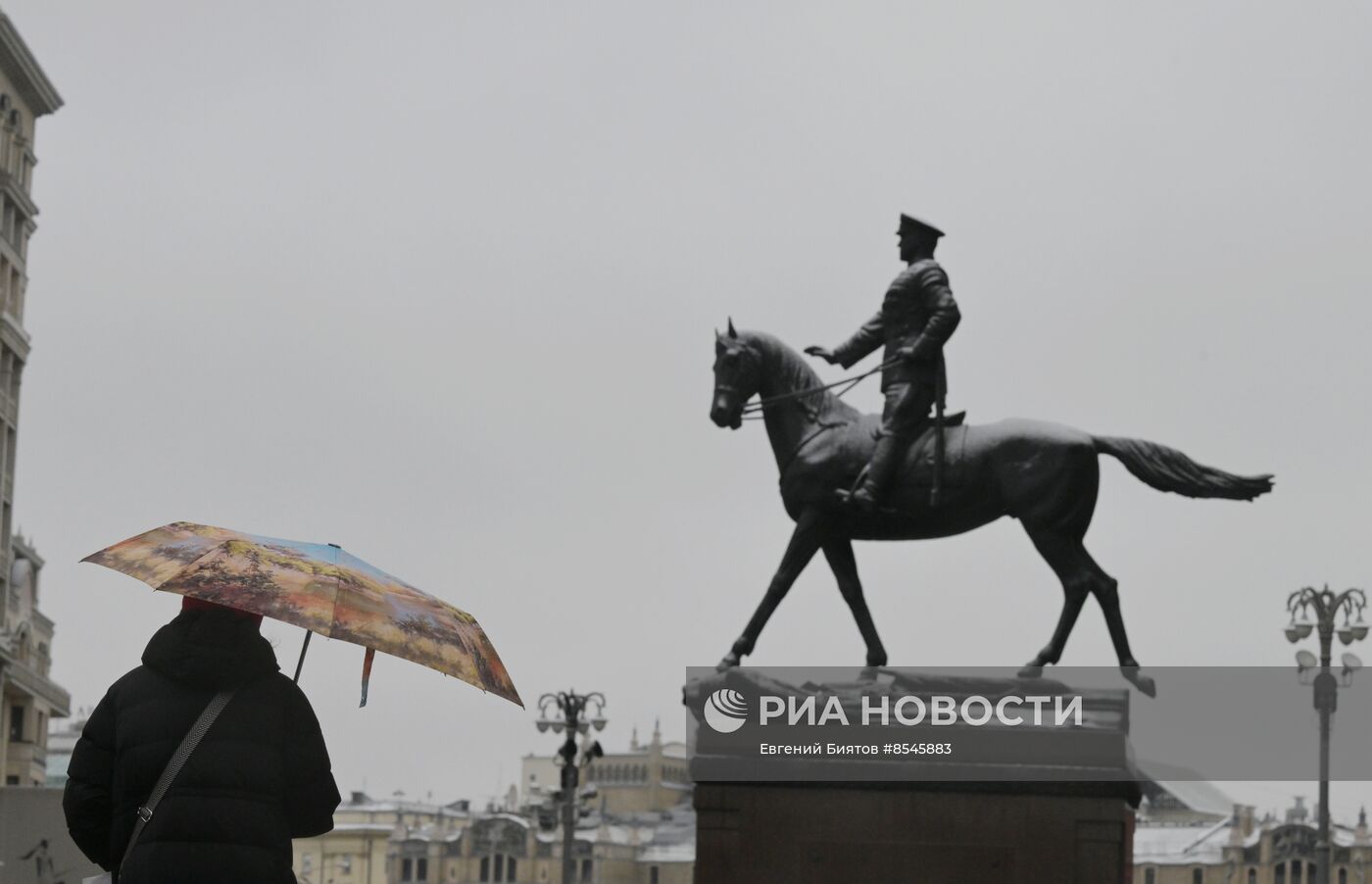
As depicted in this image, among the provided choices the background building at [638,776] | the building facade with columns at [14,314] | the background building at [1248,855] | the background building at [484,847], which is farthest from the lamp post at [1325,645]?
the background building at [638,776]

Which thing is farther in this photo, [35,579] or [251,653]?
[35,579]

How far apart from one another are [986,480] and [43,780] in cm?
5938

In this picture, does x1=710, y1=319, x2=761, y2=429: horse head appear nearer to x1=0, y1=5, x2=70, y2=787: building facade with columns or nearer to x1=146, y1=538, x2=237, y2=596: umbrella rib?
x1=146, y1=538, x2=237, y2=596: umbrella rib

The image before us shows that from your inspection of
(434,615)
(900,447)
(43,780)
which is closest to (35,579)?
(43,780)

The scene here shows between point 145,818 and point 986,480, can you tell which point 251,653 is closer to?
point 145,818

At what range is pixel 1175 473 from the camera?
547 inches

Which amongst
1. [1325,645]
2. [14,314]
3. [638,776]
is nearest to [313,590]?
[1325,645]

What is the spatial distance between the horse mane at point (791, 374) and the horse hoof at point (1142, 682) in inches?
89.8

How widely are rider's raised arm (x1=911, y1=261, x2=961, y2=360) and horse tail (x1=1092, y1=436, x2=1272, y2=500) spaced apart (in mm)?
1085

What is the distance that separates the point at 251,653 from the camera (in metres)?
7.02

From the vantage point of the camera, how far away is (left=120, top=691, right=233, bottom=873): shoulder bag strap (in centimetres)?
684

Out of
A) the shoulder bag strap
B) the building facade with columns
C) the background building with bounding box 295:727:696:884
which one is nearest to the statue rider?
the shoulder bag strap

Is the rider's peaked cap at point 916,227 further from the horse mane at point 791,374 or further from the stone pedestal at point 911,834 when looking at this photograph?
the stone pedestal at point 911,834

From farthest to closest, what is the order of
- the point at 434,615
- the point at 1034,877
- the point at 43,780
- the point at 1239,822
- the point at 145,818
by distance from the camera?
the point at 1239,822, the point at 43,780, the point at 1034,877, the point at 434,615, the point at 145,818
